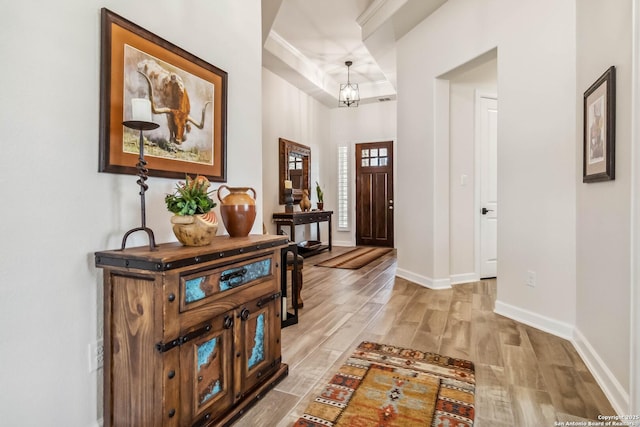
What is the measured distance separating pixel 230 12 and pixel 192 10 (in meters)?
0.36

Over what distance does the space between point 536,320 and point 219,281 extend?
2602mm

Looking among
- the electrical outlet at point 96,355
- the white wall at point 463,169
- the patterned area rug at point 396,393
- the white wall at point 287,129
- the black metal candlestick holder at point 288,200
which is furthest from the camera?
the black metal candlestick holder at point 288,200

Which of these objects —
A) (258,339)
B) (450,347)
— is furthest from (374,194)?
(258,339)

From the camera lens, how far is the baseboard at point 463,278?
411 centimetres

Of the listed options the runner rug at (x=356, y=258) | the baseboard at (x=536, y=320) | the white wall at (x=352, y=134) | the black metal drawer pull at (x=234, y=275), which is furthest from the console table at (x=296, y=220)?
the black metal drawer pull at (x=234, y=275)

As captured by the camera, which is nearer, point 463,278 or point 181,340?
point 181,340

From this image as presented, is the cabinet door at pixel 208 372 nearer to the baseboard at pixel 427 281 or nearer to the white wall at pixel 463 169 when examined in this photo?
the baseboard at pixel 427 281

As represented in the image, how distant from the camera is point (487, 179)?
14.0 ft

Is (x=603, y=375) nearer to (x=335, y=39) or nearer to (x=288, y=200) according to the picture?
(x=288, y=200)

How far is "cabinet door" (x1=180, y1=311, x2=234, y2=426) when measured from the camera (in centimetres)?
133

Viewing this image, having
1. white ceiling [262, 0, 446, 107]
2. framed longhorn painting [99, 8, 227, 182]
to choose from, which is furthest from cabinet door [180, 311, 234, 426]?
white ceiling [262, 0, 446, 107]

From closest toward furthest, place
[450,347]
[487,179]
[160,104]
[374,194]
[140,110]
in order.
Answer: [140,110], [160,104], [450,347], [487,179], [374,194]

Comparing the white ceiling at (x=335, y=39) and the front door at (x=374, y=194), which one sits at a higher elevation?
the white ceiling at (x=335, y=39)

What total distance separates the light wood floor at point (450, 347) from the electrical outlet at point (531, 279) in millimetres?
356
